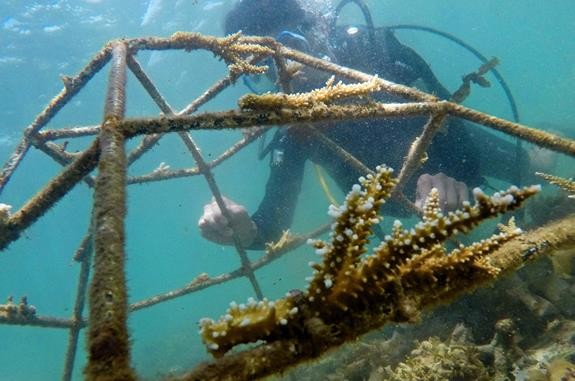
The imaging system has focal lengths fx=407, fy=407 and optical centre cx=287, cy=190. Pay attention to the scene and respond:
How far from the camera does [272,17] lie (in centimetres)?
705

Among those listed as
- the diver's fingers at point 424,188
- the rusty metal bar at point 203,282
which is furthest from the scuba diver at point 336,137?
the diver's fingers at point 424,188

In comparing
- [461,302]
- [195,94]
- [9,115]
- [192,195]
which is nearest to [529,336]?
[461,302]

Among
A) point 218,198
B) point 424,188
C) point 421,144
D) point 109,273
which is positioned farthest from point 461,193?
point 109,273

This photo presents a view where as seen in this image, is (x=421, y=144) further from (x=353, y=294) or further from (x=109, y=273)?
(x=109, y=273)

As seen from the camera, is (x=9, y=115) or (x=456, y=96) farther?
(x=9, y=115)

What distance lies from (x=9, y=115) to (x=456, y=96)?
3037 cm

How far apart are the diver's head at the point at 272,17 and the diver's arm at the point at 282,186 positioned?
2166 mm

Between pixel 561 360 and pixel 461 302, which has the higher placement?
pixel 461 302

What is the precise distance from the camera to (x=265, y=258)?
5.39 meters

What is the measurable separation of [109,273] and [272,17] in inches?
266

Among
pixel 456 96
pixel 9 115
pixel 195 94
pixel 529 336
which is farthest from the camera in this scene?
pixel 195 94

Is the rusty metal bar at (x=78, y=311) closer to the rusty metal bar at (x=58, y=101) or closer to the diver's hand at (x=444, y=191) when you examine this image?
the rusty metal bar at (x=58, y=101)

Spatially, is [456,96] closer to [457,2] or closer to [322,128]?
[322,128]

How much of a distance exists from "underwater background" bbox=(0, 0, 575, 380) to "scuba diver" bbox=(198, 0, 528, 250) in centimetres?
231
